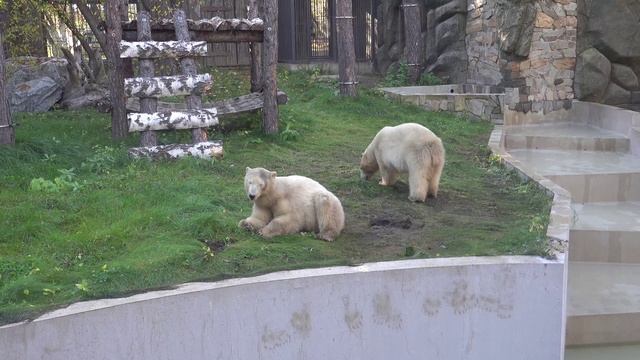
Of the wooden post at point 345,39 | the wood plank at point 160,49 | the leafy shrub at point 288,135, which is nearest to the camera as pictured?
the wood plank at point 160,49

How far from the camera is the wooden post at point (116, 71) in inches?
323

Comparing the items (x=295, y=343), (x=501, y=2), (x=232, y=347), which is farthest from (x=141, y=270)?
(x=501, y=2)

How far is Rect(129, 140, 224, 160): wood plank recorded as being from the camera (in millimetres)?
7832

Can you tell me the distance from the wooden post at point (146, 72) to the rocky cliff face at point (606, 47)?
9119 millimetres

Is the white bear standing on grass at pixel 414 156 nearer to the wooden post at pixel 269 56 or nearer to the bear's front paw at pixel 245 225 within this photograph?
the bear's front paw at pixel 245 225

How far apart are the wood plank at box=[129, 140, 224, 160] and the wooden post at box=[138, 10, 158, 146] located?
4.5 inches

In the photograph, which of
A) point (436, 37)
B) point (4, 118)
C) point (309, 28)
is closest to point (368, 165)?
point (4, 118)

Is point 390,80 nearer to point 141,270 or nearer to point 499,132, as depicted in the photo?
point 499,132

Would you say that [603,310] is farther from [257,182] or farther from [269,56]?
[269,56]

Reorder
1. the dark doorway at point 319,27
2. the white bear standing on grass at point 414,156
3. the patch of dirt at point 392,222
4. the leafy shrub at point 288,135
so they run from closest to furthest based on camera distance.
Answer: the patch of dirt at point 392,222 → the white bear standing on grass at point 414,156 → the leafy shrub at point 288,135 → the dark doorway at point 319,27

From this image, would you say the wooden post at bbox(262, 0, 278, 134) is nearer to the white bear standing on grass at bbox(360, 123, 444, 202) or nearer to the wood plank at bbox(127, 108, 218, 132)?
the wood plank at bbox(127, 108, 218, 132)

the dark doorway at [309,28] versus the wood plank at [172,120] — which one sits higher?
the dark doorway at [309,28]

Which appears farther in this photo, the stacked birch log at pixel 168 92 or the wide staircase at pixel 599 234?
the stacked birch log at pixel 168 92

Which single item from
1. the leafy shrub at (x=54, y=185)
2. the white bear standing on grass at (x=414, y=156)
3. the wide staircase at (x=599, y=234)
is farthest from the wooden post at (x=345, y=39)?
the leafy shrub at (x=54, y=185)
